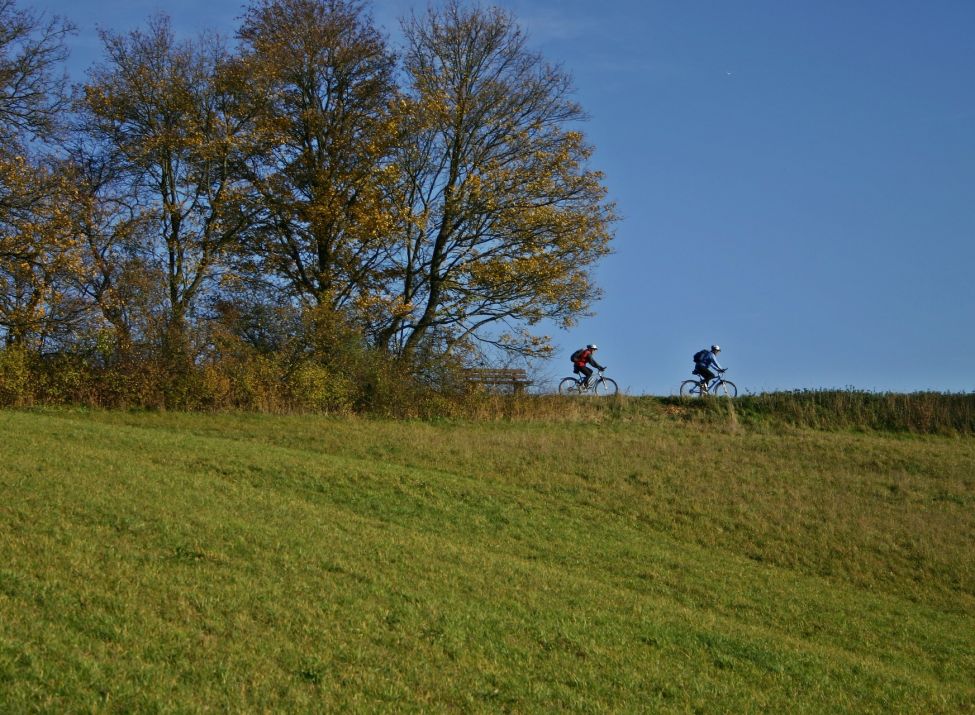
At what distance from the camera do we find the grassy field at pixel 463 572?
1054 centimetres

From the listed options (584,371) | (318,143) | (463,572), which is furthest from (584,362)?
(463,572)

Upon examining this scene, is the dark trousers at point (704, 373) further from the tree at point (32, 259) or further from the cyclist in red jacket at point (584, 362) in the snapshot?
the tree at point (32, 259)

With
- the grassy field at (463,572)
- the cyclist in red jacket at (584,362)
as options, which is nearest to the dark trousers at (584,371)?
the cyclist in red jacket at (584,362)

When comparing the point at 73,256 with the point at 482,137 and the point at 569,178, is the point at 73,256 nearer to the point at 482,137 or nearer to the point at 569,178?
the point at 482,137

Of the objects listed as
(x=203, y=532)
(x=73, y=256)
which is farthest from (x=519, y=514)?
(x=73, y=256)

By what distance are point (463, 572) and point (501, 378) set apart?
22.0m

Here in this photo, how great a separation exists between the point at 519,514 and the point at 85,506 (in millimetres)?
9436

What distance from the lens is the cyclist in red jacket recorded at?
38656 millimetres

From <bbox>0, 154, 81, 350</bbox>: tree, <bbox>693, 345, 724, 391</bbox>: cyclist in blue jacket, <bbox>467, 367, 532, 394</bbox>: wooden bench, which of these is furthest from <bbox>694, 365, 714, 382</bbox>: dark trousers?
<bbox>0, 154, 81, 350</bbox>: tree

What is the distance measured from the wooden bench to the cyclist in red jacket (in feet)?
7.25

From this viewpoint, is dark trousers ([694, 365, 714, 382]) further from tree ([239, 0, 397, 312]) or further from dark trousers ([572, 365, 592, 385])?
tree ([239, 0, 397, 312])

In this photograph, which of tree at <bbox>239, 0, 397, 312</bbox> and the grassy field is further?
tree at <bbox>239, 0, 397, 312</bbox>

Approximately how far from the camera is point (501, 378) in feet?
122

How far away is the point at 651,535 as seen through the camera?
21.9 meters
